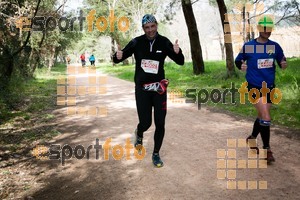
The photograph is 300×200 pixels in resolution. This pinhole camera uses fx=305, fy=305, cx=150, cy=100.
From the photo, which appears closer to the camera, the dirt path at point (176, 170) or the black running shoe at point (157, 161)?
the dirt path at point (176, 170)

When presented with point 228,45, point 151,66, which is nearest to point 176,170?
point 151,66

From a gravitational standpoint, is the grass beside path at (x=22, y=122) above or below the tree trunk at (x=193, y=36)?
below

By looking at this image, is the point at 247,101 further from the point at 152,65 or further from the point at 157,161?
the point at 152,65

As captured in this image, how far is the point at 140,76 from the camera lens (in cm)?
512

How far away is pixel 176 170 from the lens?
5102 mm

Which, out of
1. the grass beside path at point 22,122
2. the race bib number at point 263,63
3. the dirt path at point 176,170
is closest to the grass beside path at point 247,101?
the dirt path at point 176,170

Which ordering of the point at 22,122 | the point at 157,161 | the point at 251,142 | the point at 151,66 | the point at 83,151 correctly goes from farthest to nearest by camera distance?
the point at 22,122
the point at 83,151
the point at 251,142
the point at 157,161
the point at 151,66

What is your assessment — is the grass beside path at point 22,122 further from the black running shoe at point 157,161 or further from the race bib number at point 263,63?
the race bib number at point 263,63

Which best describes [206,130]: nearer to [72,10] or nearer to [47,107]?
[47,107]

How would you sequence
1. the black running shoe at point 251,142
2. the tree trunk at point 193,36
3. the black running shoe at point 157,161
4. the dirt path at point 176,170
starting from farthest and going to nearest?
the tree trunk at point 193,36 < the black running shoe at point 251,142 < the black running shoe at point 157,161 < the dirt path at point 176,170

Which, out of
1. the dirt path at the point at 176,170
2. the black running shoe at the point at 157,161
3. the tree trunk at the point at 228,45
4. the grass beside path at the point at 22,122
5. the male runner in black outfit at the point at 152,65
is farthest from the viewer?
the tree trunk at the point at 228,45

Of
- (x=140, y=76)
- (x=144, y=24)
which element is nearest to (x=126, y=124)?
Result: (x=140, y=76)

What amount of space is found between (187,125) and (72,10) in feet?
72.4

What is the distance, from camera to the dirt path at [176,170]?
14.2ft
